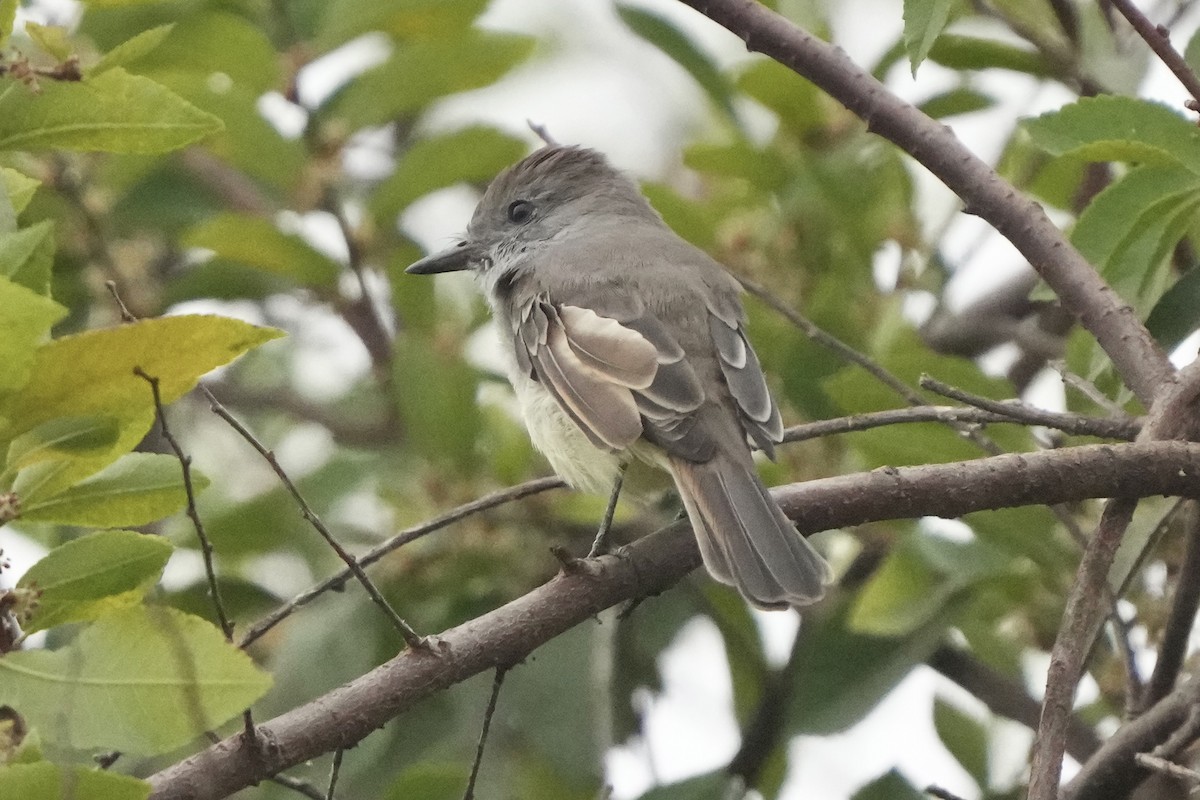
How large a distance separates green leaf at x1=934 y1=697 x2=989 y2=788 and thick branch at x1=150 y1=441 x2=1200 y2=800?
3.88 ft

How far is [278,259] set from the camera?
429cm

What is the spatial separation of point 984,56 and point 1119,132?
1061 millimetres

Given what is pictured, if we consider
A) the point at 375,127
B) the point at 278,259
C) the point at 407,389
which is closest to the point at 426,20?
the point at 375,127

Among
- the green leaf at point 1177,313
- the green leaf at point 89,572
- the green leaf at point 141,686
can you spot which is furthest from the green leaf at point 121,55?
the green leaf at point 1177,313

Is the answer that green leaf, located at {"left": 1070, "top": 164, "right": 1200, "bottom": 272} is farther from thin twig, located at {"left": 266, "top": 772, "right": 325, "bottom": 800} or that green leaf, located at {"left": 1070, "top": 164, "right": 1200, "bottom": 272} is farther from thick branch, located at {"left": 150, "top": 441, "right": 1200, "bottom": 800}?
thin twig, located at {"left": 266, "top": 772, "right": 325, "bottom": 800}

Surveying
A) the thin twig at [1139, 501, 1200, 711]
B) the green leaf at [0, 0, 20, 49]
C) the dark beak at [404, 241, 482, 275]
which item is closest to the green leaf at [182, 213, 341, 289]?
the dark beak at [404, 241, 482, 275]

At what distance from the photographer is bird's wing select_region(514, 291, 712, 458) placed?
3510 millimetres

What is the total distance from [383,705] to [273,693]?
4.87 ft

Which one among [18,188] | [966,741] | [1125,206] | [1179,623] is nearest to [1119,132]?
[1125,206]

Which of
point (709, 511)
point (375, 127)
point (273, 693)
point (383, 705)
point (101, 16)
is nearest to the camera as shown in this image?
point (383, 705)

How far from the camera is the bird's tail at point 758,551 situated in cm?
305

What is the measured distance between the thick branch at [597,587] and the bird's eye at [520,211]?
2.28 metres

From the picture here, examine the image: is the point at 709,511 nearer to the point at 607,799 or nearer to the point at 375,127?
the point at 607,799

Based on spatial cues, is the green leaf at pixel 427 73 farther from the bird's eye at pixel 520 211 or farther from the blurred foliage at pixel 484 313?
the bird's eye at pixel 520 211
